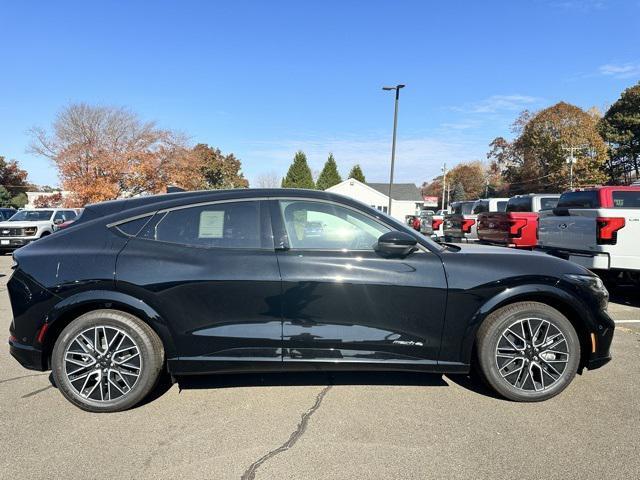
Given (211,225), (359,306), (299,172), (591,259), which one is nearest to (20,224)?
(211,225)

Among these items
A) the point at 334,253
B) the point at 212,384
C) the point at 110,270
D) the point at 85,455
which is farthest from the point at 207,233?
the point at 85,455

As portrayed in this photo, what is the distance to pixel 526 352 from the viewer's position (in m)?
3.35

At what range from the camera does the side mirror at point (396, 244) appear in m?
3.14

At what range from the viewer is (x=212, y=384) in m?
3.74

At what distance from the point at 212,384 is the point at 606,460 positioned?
9.67ft

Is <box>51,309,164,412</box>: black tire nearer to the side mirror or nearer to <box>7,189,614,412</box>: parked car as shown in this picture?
<box>7,189,614,412</box>: parked car

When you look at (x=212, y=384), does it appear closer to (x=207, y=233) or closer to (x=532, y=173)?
(x=207, y=233)

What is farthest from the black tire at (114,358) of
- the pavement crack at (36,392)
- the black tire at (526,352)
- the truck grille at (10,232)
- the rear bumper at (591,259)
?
the truck grille at (10,232)

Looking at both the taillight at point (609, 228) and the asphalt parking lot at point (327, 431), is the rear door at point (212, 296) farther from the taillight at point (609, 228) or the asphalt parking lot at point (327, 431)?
the taillight at point (609, 228)

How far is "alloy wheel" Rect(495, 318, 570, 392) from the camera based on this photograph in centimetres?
334

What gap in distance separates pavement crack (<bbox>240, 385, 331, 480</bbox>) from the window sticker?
4.96 ft

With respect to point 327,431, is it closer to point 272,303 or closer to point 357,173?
point 272,303

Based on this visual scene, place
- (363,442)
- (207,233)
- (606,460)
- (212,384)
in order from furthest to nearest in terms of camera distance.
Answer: (212,384) → (207,233) → (363,442) → (606,460)

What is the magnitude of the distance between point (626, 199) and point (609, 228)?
0.91 meters
